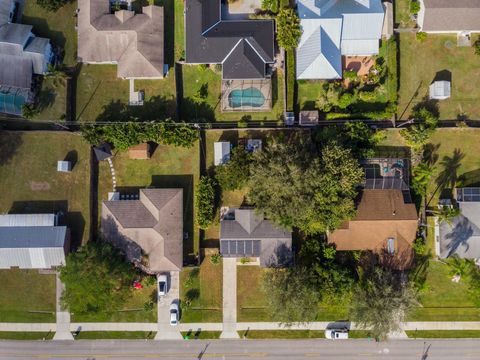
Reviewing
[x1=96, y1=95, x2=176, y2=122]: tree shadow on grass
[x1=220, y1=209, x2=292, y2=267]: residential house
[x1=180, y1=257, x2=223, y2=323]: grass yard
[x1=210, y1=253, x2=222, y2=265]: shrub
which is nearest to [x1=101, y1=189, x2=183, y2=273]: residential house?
[x1=180, y1=257, x2=223, y2=323]: grass yard

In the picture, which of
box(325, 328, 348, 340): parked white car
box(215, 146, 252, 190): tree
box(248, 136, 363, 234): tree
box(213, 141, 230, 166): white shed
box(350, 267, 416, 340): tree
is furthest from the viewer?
box(325, 328, 348, 340): parked white car

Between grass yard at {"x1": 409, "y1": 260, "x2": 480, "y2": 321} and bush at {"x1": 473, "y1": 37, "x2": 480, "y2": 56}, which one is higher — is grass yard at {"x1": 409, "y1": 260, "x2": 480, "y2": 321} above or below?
below

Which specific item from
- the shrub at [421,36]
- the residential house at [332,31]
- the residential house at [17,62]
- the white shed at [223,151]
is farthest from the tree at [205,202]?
the shrub at [421,36]

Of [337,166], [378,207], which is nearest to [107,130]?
[337,166]

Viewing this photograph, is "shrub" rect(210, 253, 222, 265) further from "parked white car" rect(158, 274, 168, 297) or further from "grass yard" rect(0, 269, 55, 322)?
"grass yard" rect(0, 269, 55, 322)

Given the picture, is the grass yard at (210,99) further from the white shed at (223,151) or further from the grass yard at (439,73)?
the grass yard at (439,73)

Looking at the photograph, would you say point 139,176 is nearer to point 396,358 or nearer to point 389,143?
point 389,143

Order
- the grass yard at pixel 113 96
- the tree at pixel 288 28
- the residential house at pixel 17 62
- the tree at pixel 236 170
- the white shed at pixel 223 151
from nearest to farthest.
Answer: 1. the tree at pixel 236 170
2. the tree at pixel 288 28
3. the residential house at pixel 17 62
4. the white shed at pixel 223 151
5. the grass yard at pixel 113 96
